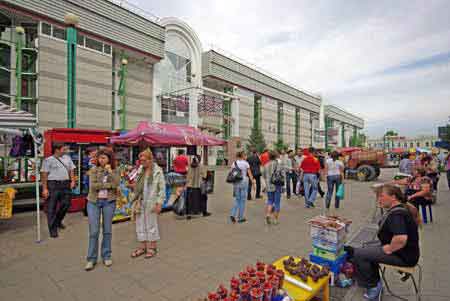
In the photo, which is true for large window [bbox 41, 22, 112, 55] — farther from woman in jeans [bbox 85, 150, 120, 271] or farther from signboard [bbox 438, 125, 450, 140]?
signboard [bbox 438, 125, 450, 140]

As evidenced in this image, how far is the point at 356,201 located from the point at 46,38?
24.8 meters

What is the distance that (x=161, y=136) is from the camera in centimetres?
647

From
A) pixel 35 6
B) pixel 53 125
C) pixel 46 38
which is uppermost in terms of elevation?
pixel 35 6

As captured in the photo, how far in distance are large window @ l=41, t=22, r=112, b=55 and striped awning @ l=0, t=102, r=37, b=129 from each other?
1999cm

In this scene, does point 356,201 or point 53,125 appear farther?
point 53,125

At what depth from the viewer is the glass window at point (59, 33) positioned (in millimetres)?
20188

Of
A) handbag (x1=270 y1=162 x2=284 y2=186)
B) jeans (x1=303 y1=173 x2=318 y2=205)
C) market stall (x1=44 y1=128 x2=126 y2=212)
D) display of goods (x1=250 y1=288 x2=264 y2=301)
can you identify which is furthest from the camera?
Answer: jeans (x1=303 y1=173 x2=318 y2=205)

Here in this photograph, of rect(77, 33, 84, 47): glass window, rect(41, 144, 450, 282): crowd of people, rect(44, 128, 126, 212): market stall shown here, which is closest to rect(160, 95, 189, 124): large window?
rect(77, 33, 84, 47): glass window

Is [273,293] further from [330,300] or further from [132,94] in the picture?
[132,94]

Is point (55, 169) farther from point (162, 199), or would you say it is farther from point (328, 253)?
point (328, 253)

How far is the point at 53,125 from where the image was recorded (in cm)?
2062

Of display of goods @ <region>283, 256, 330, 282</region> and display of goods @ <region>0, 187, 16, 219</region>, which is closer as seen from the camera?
display of goods @ <region>283, 256, 330, 282</region>

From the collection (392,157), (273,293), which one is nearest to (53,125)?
(273,293)

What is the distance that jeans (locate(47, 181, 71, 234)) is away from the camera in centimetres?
486
